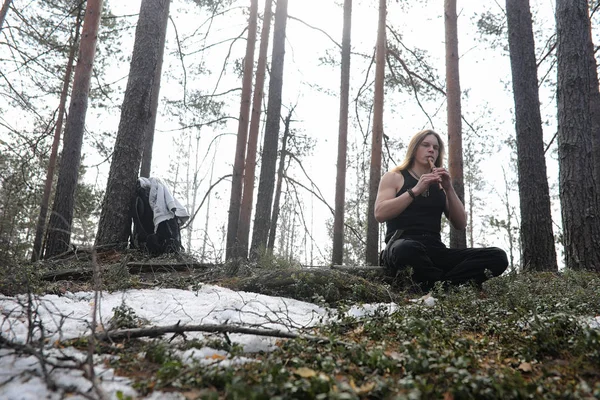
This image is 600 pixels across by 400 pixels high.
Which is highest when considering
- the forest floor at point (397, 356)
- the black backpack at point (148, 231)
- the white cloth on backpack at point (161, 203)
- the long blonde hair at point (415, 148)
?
the long blonde hair at point (415, 148)

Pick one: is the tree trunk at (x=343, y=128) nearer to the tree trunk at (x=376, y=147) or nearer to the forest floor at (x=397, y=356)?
the tree trunk at (x=376, y=147)

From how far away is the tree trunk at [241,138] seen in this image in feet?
30.5

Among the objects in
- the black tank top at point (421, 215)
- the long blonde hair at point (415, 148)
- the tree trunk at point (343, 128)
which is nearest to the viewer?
the black tank top at point (421, 215)

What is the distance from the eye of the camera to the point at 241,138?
31.5ft

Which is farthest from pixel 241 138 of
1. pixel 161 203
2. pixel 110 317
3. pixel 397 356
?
pixel 397 356

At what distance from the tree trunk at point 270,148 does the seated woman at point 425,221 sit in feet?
14.6

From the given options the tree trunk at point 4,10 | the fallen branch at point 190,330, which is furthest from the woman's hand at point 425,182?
the tree trunk at point 4,10

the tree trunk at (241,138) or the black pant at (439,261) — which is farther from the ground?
the tree trunk at (241,138)

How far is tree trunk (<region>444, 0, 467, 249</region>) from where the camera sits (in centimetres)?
666

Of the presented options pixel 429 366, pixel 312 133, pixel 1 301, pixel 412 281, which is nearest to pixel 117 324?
pixel 1 301

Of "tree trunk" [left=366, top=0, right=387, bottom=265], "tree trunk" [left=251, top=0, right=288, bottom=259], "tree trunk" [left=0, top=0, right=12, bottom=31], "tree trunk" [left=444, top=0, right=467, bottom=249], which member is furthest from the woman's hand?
"tree trunk" [left=0, top=0, right=12, bottom=31]

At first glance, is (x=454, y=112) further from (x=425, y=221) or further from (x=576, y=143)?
(x=425, y=221)

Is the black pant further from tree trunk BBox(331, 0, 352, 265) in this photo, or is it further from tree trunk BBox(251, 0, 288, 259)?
tree trunk BBox(331, 0, 352, 265)

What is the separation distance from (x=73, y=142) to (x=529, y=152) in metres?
7.00
